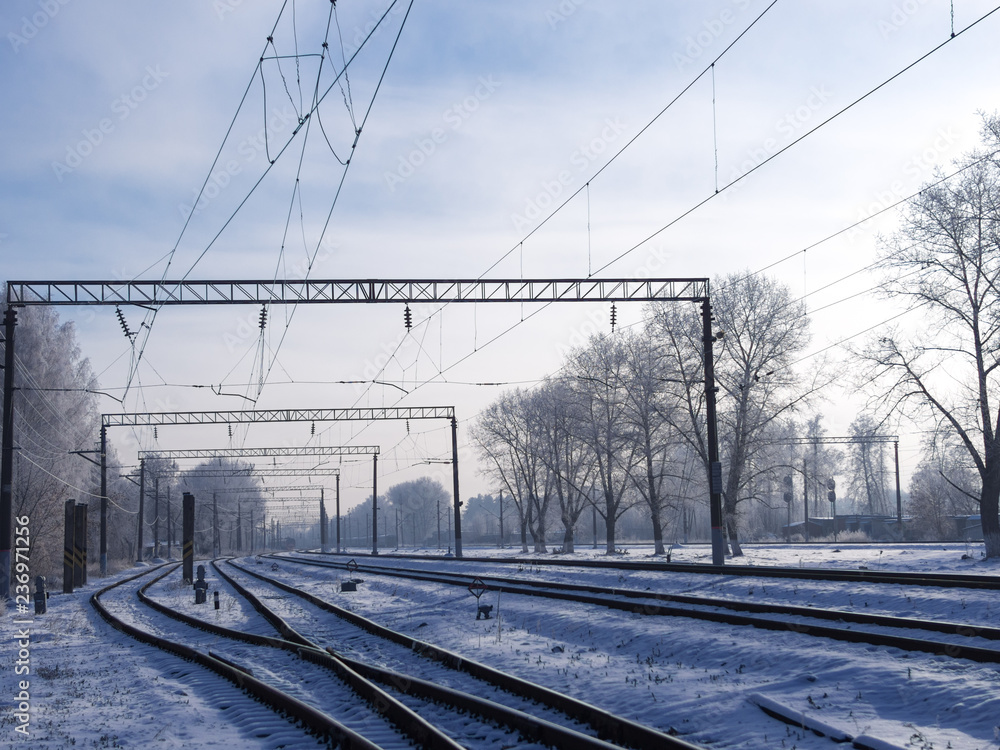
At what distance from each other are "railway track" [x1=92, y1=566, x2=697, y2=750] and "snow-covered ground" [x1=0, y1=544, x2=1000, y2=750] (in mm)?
573

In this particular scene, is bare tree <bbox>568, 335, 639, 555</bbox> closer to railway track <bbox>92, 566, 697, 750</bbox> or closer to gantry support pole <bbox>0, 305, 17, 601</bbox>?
gantry support pole <bbox>0, 305, 17, 601</bbox>

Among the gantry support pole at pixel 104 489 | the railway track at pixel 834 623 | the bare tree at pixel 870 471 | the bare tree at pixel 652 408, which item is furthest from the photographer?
the bare tree at pixel 870 471

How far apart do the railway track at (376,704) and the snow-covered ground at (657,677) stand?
1.88ft

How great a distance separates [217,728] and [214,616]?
1424 cm

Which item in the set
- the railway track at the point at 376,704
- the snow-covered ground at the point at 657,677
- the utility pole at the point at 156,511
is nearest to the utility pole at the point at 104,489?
the utility pole at the point at 156,511

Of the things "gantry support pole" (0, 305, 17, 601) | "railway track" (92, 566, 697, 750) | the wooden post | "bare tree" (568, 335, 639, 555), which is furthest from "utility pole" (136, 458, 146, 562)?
"railway track" (92, 566, 697, 750)

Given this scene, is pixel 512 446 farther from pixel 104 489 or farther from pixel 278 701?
pixel 278 701

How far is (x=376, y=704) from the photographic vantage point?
9.44m

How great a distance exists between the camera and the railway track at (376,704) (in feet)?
24.9

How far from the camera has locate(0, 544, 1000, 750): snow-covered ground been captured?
27.0 feet

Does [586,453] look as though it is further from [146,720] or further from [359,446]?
[146,720]

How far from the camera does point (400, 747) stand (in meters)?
7.91

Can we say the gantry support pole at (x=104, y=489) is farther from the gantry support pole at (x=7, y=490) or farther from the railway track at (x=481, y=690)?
the railway track at (x=481, y=690)

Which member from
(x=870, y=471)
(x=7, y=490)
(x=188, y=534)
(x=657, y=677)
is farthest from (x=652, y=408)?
(x=870, y=471)
